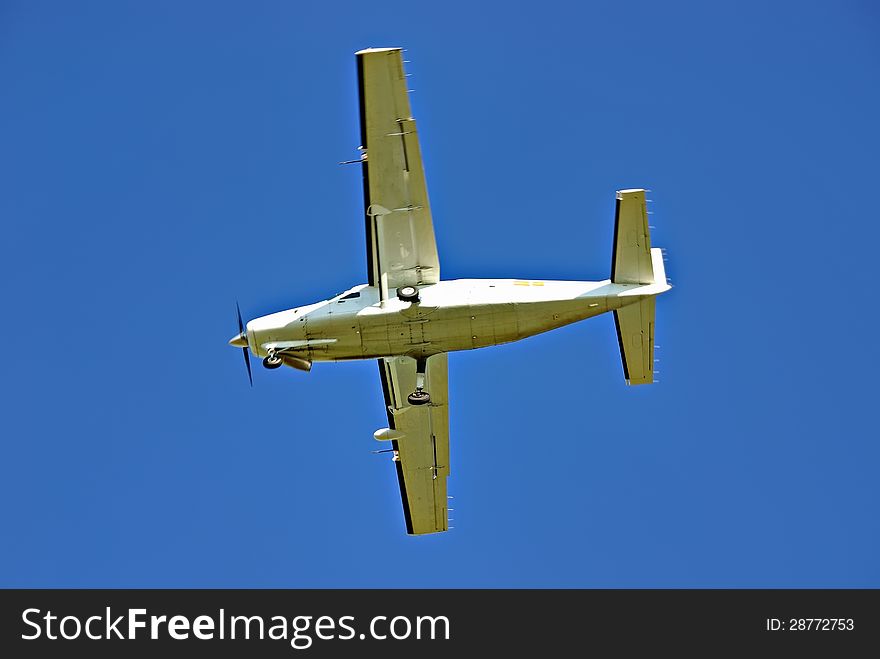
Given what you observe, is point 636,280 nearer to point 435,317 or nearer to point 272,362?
point 435,317

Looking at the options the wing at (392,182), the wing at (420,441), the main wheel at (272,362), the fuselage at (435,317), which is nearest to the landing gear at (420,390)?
the wing at (420,441)

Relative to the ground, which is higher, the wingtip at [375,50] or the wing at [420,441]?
the wingtip at [375,50]

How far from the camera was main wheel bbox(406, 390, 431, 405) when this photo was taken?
26547 mm

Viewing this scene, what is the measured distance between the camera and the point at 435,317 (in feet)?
83.7

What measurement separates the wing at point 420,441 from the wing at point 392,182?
287cm

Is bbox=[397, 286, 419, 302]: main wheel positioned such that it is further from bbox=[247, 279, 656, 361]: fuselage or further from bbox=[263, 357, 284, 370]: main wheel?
bbox=[263, 357, 284, 370]: main wheel

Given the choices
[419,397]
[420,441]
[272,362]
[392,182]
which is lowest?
[420,441]

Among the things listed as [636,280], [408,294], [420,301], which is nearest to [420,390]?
[420,301]

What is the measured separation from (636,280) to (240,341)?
31.5 feet

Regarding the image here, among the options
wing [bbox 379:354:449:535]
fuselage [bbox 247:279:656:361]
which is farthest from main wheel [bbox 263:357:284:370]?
wing [bbox 379:354:449:535]

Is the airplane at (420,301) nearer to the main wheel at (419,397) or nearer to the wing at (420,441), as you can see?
the main wheel at (419,397)

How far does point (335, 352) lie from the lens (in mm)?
25969

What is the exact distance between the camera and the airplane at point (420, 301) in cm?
2481
